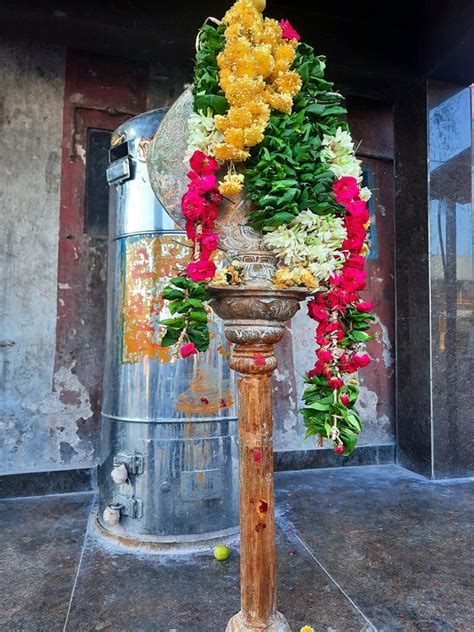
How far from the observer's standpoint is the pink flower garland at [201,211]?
1.57 meters

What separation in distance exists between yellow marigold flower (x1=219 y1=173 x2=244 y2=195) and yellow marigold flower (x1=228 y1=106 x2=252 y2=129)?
0.57 feet

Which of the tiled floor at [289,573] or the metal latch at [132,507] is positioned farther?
the metal latch at [132,507]

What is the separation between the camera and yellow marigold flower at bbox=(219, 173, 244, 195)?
1.57 m

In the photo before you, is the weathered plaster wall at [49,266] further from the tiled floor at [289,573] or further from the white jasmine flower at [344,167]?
the white jasmine flower at [344,167]

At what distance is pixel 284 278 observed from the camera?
1.65 m

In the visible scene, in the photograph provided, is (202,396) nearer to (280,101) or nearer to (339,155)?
(339,155)

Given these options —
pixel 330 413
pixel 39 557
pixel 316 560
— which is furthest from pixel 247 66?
pixel 39 557

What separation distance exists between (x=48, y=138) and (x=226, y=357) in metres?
2.73

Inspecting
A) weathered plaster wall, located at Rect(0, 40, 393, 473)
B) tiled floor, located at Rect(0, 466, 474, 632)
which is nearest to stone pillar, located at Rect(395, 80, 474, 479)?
tiled floor, located at Rect(0, 466, 474, 632)

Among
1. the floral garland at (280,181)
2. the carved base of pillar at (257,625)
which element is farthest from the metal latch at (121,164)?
the carved base of pillar at (257,625)

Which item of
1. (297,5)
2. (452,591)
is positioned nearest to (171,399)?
(452,591)

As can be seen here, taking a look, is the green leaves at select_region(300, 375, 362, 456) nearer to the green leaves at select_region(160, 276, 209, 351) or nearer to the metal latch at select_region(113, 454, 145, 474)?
the green leaves at select_region(160, 276, 209, 351)

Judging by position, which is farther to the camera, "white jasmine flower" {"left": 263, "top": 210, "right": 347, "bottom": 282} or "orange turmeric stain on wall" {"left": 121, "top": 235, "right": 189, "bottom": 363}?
"orange turmeric stain on wall" {"left": 121, "top": 235, "right": 189, "bottom": 363}

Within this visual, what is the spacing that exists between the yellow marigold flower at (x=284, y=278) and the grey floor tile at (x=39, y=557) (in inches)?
77.1
